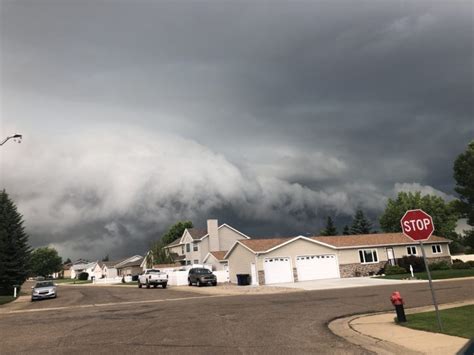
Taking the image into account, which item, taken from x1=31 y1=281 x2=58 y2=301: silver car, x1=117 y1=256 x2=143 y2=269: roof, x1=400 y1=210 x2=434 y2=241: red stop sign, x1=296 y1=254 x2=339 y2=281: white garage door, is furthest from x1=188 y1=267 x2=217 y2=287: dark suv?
x1=117 y1=256 x2=143 y2=269: roof

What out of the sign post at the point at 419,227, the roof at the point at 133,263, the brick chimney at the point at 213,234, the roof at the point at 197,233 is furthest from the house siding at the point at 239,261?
the roof at the point at 133,263

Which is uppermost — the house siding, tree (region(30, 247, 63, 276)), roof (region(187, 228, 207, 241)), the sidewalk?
tree (region(30, 247, 63, 276))

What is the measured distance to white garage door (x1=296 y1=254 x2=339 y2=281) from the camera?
41875mm

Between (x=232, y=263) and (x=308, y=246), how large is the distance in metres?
9.28

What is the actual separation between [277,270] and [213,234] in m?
28.1

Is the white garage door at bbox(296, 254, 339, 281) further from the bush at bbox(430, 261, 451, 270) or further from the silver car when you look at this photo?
the silver car

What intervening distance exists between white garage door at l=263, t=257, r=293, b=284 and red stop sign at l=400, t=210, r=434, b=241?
3037 cm

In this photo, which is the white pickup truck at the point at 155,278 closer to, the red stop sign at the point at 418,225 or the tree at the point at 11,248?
the tree at the point at 11,248

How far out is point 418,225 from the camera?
35.6ft

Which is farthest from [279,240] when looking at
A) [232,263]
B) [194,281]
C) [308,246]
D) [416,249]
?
[416,249]

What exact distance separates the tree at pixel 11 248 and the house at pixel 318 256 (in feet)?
78.1

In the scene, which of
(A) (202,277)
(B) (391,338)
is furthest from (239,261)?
(B) (391,338)

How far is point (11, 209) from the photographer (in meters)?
49.9

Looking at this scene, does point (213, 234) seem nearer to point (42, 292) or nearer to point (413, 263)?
point (413, 263)
